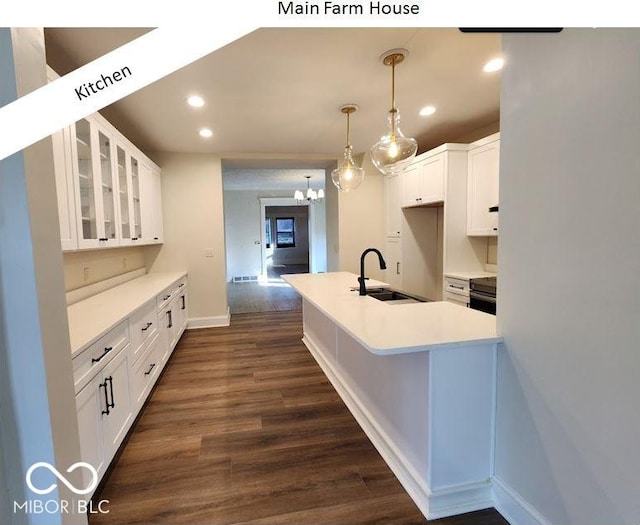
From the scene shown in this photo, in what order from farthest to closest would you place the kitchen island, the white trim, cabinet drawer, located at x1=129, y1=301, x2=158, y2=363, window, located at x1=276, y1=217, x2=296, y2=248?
window, located at x1=276, y1=217, x2=296, y2=248 → the white trim → cabinet drawer, located at x1=129, y1=301, x2=158, y2=363 → the kitchen island

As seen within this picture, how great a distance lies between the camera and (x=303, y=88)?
2.64 meters

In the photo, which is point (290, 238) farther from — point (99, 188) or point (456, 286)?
point (99, 188)

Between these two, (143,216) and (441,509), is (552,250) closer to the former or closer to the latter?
(441,509)

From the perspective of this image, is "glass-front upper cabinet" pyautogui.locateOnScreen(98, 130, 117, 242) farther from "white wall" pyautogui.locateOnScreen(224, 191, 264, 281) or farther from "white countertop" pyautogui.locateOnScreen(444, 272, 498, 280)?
"white wall" pyautogui.locateOnScreen(224, 191, 264, 281)

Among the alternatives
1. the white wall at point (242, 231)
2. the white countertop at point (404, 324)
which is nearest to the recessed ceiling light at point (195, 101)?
the white countertop at point (404, 324)

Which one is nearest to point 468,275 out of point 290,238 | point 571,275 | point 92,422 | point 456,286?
point 456,286

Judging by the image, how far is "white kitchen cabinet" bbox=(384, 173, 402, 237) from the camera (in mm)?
4588

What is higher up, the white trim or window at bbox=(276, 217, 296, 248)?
window at bbox=(276, 217, 296, 248)

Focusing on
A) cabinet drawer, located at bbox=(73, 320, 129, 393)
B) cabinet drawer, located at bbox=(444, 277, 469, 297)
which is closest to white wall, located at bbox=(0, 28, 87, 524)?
cabinet drawer, located at bbox=(73, 320, 129, 393)

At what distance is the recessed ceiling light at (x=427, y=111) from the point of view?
3.22m

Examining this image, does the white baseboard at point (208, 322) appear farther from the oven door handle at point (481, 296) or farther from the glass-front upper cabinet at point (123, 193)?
the oven door handle at point (481, 296)

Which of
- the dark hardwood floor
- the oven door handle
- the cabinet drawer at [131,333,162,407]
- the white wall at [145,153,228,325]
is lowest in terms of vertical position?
the dark hardwood floor

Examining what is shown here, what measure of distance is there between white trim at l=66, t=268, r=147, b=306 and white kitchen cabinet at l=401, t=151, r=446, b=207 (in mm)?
3532

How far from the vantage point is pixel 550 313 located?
1272 millimetres
